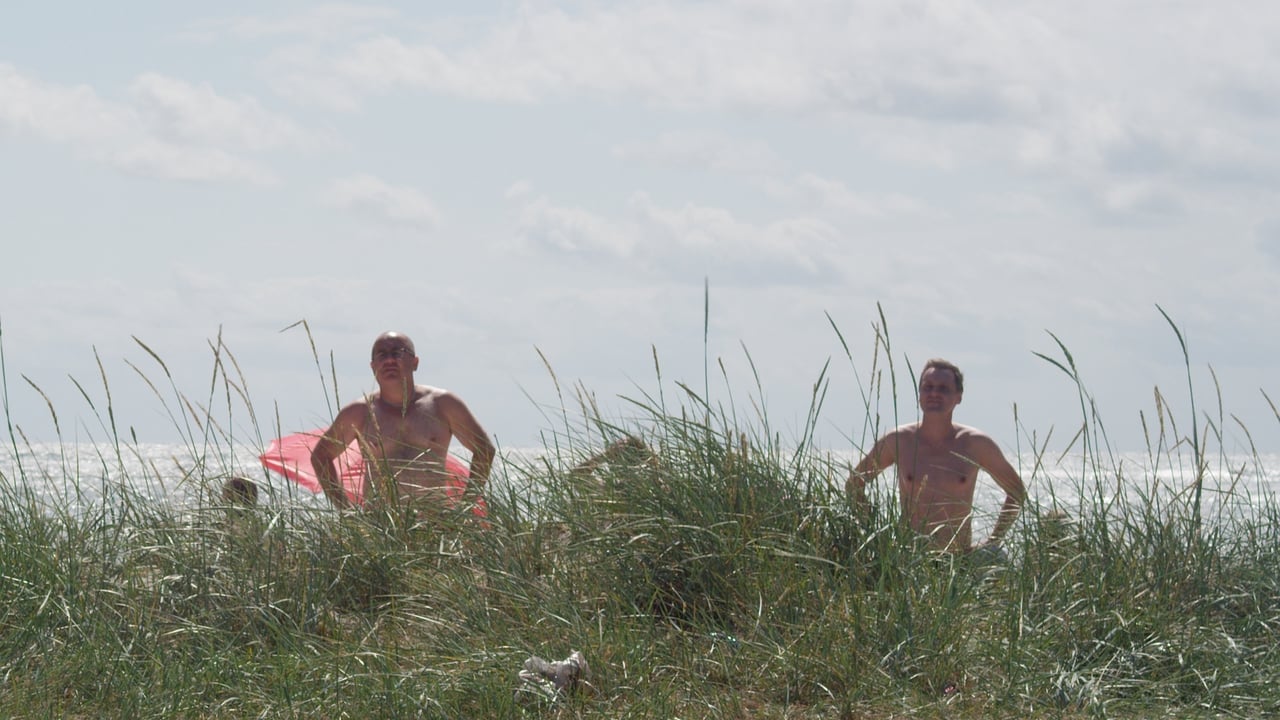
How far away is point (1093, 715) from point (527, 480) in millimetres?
2125

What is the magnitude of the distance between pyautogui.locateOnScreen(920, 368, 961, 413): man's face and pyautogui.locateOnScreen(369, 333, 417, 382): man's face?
8.45 feet

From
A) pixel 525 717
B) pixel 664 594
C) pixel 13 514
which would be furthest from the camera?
pixel 13 514

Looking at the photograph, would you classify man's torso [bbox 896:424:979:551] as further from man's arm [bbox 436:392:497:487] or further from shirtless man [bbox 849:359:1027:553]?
man's arm [bbox 436:392:497:487]

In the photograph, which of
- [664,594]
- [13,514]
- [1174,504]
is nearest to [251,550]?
[13,514]

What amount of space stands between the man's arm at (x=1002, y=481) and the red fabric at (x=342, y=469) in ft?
6.19

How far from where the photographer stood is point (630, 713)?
3.53 meters

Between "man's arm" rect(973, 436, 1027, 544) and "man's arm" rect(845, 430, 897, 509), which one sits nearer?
"man's arm" rect(845, 430, 897, 509)

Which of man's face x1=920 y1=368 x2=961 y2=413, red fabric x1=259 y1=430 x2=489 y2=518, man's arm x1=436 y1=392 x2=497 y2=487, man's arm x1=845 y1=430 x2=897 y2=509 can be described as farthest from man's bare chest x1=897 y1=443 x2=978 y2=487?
red fabric x1=259 y1=430 x2=489 y2=518

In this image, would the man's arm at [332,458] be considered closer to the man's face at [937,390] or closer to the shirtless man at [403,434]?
the shirtless man at [403,434]

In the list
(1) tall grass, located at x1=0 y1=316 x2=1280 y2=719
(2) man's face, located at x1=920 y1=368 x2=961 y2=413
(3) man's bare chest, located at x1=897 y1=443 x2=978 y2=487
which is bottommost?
(1) tall grass, located at x1=0 y1=316 x2=1280 y2=719

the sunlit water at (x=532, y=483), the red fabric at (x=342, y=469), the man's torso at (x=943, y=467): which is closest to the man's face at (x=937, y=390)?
the man's torso at (x=943, y=467)

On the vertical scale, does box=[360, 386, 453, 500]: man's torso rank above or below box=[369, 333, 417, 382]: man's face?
below

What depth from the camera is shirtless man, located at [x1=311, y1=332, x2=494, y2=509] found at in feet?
16.9

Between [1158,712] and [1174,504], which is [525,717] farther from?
[1174,504]
